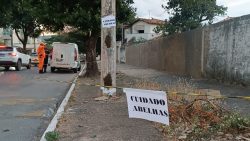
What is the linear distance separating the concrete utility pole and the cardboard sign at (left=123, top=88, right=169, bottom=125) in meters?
5.57

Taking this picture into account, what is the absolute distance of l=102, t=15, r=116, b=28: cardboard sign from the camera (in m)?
13.8

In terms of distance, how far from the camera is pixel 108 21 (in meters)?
13.8

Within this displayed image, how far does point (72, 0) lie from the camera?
2298 centimetres

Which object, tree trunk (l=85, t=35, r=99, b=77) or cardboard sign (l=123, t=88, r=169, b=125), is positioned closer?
cardboard sign (l=123, t=88, r=169, b=125)

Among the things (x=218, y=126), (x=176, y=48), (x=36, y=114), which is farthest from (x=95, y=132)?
(x=176, y=48)

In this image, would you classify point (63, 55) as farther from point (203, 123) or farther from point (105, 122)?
point (203, 123)

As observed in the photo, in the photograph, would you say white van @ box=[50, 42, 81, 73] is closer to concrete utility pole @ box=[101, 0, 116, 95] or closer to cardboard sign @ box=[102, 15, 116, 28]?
concrete utility pole @ box=[101, 0, 116, 95]

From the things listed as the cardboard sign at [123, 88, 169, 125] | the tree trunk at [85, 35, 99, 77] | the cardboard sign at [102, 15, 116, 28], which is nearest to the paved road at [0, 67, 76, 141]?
the cardboard sign at [123, 88, 169, 125]

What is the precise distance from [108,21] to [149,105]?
249 inches

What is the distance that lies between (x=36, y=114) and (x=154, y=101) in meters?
4.73

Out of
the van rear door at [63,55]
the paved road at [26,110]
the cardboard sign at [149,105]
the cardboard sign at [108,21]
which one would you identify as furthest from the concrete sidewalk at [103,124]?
the van rear door at [63,55]

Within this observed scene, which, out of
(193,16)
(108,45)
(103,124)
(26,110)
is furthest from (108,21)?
(193,16)

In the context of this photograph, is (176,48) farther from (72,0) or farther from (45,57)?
(45,57)

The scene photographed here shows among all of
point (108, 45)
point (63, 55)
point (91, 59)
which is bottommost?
point (91, 59)
